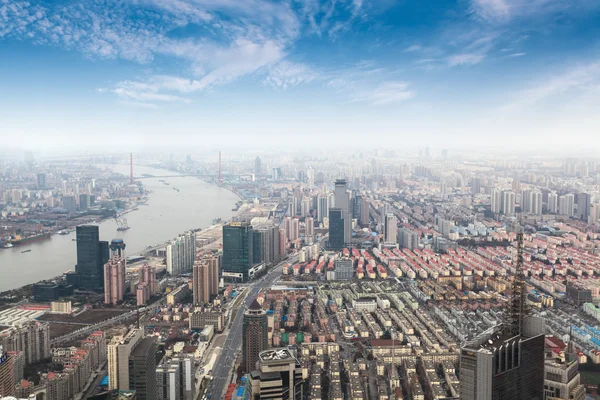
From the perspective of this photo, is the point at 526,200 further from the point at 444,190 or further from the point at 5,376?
the point at 5,376

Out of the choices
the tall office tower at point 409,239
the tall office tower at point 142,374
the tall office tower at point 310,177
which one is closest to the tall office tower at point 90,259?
the tall office tower at point 142,374

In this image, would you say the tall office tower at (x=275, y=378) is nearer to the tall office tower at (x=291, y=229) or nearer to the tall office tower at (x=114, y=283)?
the tall office tower at (x=114, y=283)

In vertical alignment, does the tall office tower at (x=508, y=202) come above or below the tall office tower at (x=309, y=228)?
above

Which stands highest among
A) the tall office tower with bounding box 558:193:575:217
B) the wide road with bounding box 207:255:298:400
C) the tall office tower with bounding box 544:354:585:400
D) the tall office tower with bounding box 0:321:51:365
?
the tall office tower with bounding box 558:193:575:217

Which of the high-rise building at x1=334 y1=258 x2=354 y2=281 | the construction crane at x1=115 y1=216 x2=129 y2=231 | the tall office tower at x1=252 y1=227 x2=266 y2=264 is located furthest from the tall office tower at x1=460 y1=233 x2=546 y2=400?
the construction crane at x1=115 y1=216 x2=129 y2=231

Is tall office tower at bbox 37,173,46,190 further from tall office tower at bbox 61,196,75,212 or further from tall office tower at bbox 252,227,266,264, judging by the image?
tall office tower at bbox 252,227,266,264

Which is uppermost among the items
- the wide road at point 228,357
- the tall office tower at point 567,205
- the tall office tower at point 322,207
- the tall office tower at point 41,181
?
the tall office tower at point 41,181

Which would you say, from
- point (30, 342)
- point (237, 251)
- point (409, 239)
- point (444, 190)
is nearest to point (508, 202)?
point (444, 190)
